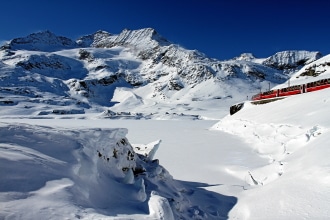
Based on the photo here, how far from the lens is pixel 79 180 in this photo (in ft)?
15.1

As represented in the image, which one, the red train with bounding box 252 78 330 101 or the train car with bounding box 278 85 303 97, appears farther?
the train car with bounding box 278 85 303 97

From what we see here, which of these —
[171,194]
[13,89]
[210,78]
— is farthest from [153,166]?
[210,78]

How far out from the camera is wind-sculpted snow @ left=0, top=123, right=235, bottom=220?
371cm

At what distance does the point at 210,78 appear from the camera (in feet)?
565

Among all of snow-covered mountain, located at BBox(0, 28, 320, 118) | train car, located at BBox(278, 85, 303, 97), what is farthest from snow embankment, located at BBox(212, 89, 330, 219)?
snow-covered mountain, located at BBox(0, 28, 320, 118)

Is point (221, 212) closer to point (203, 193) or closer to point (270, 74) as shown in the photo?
point (203, 193)

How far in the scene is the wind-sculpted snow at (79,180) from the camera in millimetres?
3715

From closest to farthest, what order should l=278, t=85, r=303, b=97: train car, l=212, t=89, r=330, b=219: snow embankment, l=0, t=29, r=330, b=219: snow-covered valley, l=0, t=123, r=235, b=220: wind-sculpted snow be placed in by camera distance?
l=0, t=123, r=235, b=220: wind-sculpted snow < l=0, t=29, r=330, b=219: snow-covered valley < l=212, t=89, r=330, b=219: snow embankment < l=278, t=85, r=303, b=97: train car

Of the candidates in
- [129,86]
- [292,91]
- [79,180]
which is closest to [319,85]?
[292,91]

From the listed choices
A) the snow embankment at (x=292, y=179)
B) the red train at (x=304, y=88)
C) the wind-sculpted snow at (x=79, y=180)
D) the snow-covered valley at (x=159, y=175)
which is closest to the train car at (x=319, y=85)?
the red train at (x=304, y=88)

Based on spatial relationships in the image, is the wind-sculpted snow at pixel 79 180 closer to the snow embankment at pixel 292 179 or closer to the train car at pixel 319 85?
the snow embankment at pixel 292 179

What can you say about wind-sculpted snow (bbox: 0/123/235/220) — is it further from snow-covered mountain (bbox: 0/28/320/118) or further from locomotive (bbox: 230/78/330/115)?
snow-covered mountain (bbox: 0/28/320/118)

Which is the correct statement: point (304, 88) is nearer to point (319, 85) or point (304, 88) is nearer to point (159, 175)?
point (319, 85)

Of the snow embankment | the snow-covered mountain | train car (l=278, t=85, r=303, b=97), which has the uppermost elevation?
the snow-covered mountain
